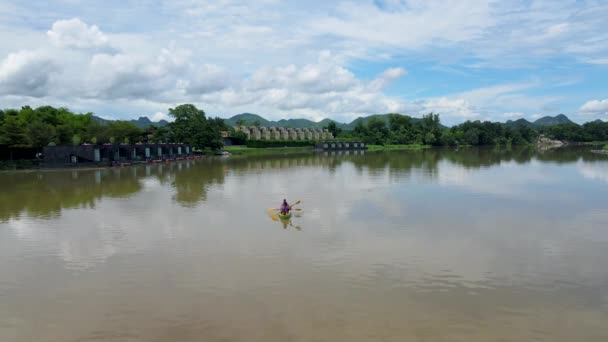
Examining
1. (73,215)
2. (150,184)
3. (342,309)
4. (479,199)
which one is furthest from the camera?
(150,184)

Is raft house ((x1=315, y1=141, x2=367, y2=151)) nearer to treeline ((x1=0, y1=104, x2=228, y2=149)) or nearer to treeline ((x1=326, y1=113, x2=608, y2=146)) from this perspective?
treeline ((x1=326, y1=113, x2=608, y2=146))

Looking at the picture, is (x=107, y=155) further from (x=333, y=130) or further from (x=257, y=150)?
(x=333, y=130)

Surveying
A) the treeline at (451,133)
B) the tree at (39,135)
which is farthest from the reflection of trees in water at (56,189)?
the treeline at (451,133)

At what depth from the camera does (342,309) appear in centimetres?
1105

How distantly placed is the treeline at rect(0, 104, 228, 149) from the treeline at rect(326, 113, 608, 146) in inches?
2665

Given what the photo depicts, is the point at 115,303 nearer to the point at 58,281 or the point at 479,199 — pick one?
the point at 58,281

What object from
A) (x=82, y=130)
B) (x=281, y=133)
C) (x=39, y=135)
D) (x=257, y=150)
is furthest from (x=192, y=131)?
(x=281, y=133)

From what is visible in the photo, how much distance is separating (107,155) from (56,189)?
79.9 ft

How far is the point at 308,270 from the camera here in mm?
14062

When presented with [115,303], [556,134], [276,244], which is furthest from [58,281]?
[556,134]

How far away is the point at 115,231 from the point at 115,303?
9.04 metres

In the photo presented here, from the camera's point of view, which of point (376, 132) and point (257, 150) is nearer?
point (257, 150)

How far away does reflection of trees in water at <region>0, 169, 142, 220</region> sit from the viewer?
26.5 meters

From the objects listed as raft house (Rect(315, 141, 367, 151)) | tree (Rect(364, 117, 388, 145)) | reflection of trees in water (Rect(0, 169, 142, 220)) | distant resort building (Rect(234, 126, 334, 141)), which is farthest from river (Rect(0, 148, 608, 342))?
tree (Rect(364, 117, 388, 145))
